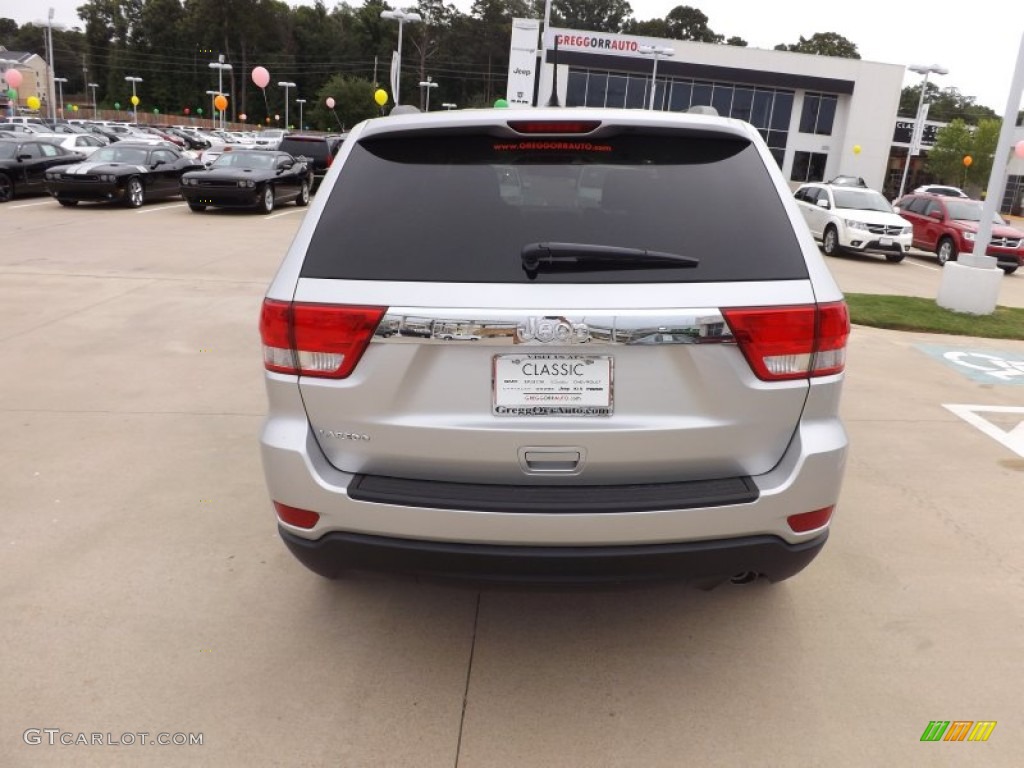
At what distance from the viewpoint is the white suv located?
58.3 feet

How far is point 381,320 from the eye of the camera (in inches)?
93.2

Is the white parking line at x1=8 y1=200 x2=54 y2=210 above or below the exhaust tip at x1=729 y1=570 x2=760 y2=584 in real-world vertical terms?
below

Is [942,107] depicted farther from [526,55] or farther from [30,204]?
[30,204]

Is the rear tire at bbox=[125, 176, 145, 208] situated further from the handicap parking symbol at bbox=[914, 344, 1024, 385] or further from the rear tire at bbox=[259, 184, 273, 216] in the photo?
the handicap parking symbol at bbox=[914, 344, 1024, 385]

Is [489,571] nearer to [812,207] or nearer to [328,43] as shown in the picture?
[812,207]

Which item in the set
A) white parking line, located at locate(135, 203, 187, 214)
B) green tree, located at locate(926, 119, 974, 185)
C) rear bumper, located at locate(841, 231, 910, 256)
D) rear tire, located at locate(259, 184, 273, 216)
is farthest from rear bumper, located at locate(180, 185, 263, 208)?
green tree, located at locate(926, 119, 974, 185)

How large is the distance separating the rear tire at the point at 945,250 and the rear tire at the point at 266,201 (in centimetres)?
1597

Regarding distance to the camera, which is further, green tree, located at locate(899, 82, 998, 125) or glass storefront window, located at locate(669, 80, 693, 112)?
green tree, located at locate(899, 82, 998, 125)

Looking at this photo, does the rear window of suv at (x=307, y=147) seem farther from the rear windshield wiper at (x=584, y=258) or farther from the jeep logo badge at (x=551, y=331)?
the jeep logo badge at (x=551, y=331)

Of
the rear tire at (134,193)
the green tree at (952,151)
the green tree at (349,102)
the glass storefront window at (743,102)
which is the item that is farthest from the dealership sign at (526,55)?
the green tree at (349,102)

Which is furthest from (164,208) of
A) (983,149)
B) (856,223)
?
(983,149)

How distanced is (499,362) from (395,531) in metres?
0.61

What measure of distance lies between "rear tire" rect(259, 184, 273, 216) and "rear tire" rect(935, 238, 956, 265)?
16.0m

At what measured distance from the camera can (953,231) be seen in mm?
18500
